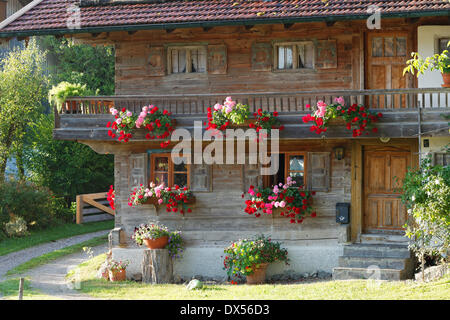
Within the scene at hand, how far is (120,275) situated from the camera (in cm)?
1866

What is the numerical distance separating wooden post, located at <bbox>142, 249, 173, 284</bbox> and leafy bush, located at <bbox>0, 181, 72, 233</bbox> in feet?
28.8

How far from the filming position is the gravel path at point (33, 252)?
21031mm

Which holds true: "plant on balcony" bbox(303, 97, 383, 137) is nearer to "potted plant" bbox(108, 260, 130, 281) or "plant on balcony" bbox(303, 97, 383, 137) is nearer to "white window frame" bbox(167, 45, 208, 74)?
"white window frame" bbox(167, 45, 208, 74)

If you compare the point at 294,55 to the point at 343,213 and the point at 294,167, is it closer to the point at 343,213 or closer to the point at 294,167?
the point at 294,167

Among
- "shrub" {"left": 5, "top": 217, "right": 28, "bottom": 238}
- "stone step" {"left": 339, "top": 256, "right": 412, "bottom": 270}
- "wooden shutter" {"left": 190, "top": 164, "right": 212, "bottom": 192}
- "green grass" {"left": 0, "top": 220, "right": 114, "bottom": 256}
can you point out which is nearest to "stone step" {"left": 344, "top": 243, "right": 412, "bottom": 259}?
"stone step" {"left": 339, "top": 256, "right": 412, "bottom": 270}

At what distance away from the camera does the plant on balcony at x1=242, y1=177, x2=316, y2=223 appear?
59.3ft

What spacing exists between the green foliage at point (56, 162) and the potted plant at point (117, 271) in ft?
35.9

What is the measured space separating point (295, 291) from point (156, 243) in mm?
4516

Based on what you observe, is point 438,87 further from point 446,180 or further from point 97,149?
point 97,149

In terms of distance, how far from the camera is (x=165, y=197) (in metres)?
18.7

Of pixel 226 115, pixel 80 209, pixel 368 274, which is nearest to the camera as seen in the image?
pixel 368 274

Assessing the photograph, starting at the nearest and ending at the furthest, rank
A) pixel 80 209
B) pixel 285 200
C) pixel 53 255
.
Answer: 1. pixel 285 200
2. pixel 53 255
3. pixel 80 209

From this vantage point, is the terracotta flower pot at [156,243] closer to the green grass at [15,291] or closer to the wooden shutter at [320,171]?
the green grass at [15,291]

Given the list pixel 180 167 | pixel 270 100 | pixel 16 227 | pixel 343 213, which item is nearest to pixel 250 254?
pixel 343 213
